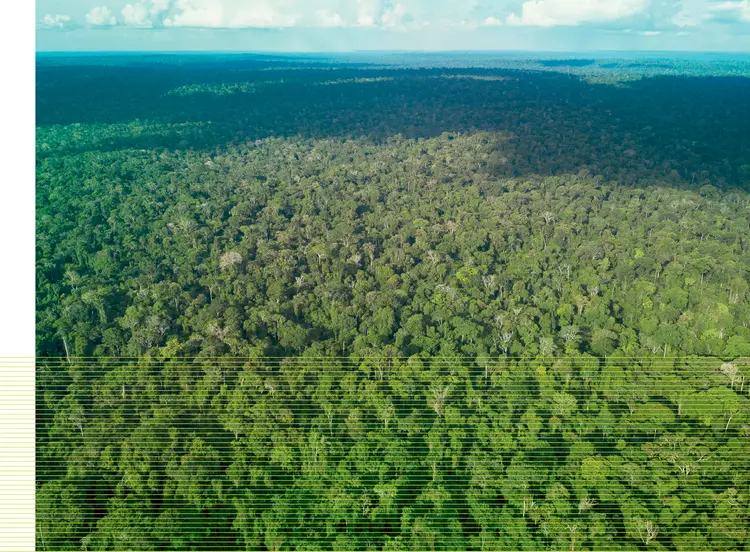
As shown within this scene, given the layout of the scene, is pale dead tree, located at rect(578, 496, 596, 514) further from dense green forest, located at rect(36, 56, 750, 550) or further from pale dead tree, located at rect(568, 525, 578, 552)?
pale dead tree, located at rect(568, 525, 578, 552)

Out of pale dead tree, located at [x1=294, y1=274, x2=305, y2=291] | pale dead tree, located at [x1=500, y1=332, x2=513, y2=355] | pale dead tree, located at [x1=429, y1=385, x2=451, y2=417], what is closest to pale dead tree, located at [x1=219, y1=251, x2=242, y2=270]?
pale dead tree, located at [x1=294, y1=274, x2=305, y2=291]

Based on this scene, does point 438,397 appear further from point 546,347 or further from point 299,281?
point 299,281

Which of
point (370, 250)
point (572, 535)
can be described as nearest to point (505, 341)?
point (572, 535)

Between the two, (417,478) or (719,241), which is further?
(719,241)

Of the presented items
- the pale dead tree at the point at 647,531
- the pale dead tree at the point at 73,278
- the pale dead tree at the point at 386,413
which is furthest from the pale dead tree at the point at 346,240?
the pale dead tree at the point at 647,531

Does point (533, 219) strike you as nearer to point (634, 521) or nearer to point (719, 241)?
point (719, 241)

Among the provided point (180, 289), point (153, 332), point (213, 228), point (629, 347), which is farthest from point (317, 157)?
point (629, 347)
